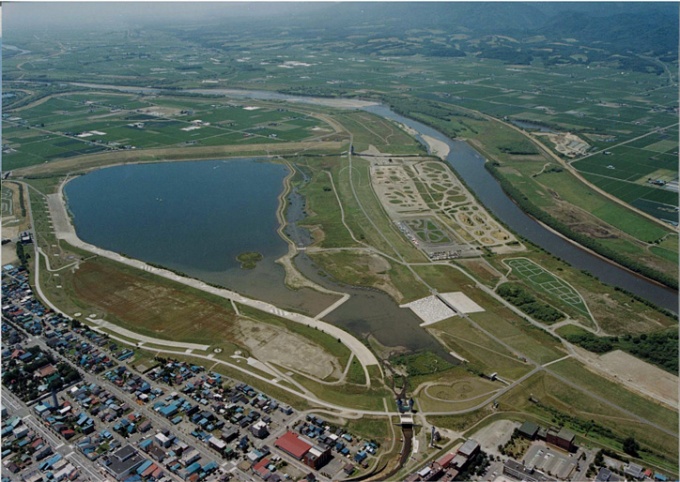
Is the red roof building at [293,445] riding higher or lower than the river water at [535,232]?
lower

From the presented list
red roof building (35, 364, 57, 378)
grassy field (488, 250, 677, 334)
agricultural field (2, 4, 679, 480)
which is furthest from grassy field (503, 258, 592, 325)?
red roof building (35, 364, 57, 378)

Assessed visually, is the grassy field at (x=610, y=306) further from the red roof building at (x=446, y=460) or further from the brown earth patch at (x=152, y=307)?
the brown earth patch at (x=152, y=307)

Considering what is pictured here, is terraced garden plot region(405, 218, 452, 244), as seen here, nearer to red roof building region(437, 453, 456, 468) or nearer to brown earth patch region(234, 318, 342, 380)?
brown earth patch region(234, 318, 342, 380)

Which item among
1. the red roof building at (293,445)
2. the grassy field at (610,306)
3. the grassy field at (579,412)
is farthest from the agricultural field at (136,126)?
the red roof building at (293,445)

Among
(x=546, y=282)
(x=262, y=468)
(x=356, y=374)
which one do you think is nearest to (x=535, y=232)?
(x=546, y=282)

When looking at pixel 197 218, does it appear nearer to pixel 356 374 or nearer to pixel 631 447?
pixel 356 374

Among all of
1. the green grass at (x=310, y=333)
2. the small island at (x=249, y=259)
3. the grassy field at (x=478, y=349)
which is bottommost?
the green grass at (x=310, y=333)

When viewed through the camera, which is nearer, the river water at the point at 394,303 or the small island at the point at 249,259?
the river water at the point at 394,303
